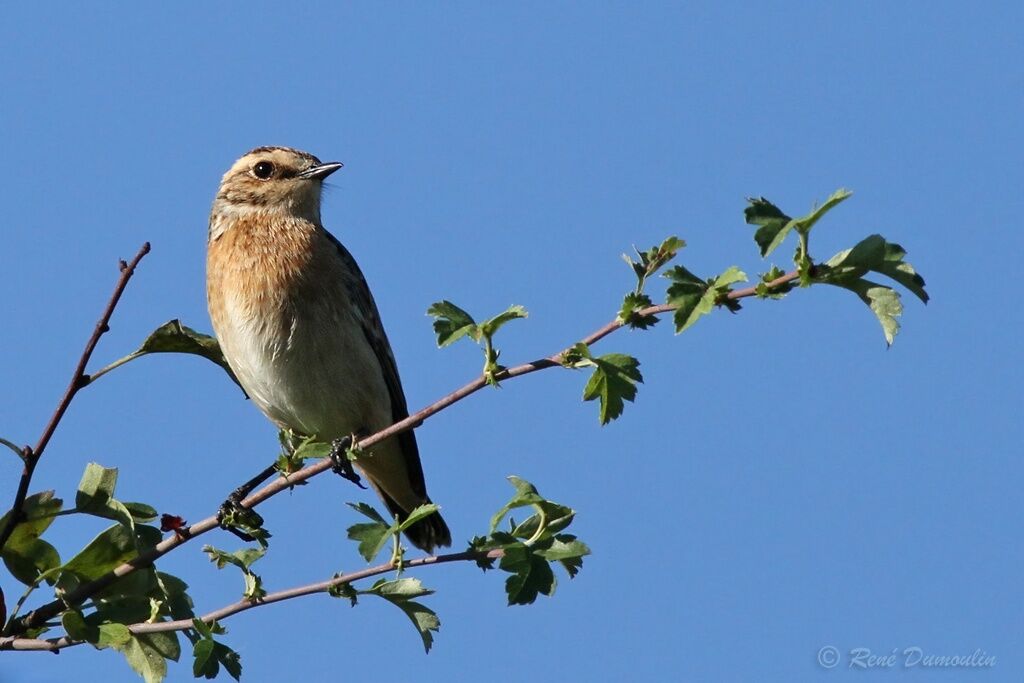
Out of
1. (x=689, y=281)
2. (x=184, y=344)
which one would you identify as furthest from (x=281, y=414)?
(x=689, y=281)

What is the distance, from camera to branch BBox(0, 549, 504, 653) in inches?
166

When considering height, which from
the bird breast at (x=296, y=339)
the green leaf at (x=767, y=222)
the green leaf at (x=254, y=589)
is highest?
the bird breast at (x=296, y=339)

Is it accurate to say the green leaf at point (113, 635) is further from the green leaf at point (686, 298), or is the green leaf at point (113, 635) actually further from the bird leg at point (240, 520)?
the green leaf at point (686, 298)

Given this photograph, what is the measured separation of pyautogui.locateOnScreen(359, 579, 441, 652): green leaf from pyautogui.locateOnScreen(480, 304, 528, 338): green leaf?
1.04 meters

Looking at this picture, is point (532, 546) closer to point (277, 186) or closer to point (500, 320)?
point (500, 320)

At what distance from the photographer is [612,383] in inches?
162

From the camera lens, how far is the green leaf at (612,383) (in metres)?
4.06

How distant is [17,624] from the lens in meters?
4.68

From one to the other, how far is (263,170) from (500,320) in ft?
20.4

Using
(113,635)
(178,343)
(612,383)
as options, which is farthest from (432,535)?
(612,383)

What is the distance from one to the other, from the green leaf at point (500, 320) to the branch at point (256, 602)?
2.53 ft

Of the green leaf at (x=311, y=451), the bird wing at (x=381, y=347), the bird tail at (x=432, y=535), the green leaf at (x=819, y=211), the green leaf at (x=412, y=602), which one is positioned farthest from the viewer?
the bird tail at (x=432, y=535)

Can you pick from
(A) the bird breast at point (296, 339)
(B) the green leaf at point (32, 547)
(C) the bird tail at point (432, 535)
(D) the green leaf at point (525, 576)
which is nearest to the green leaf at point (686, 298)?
(D) the green leaf at point (525, 576)

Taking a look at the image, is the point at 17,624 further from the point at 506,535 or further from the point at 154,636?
the point at 506,535
